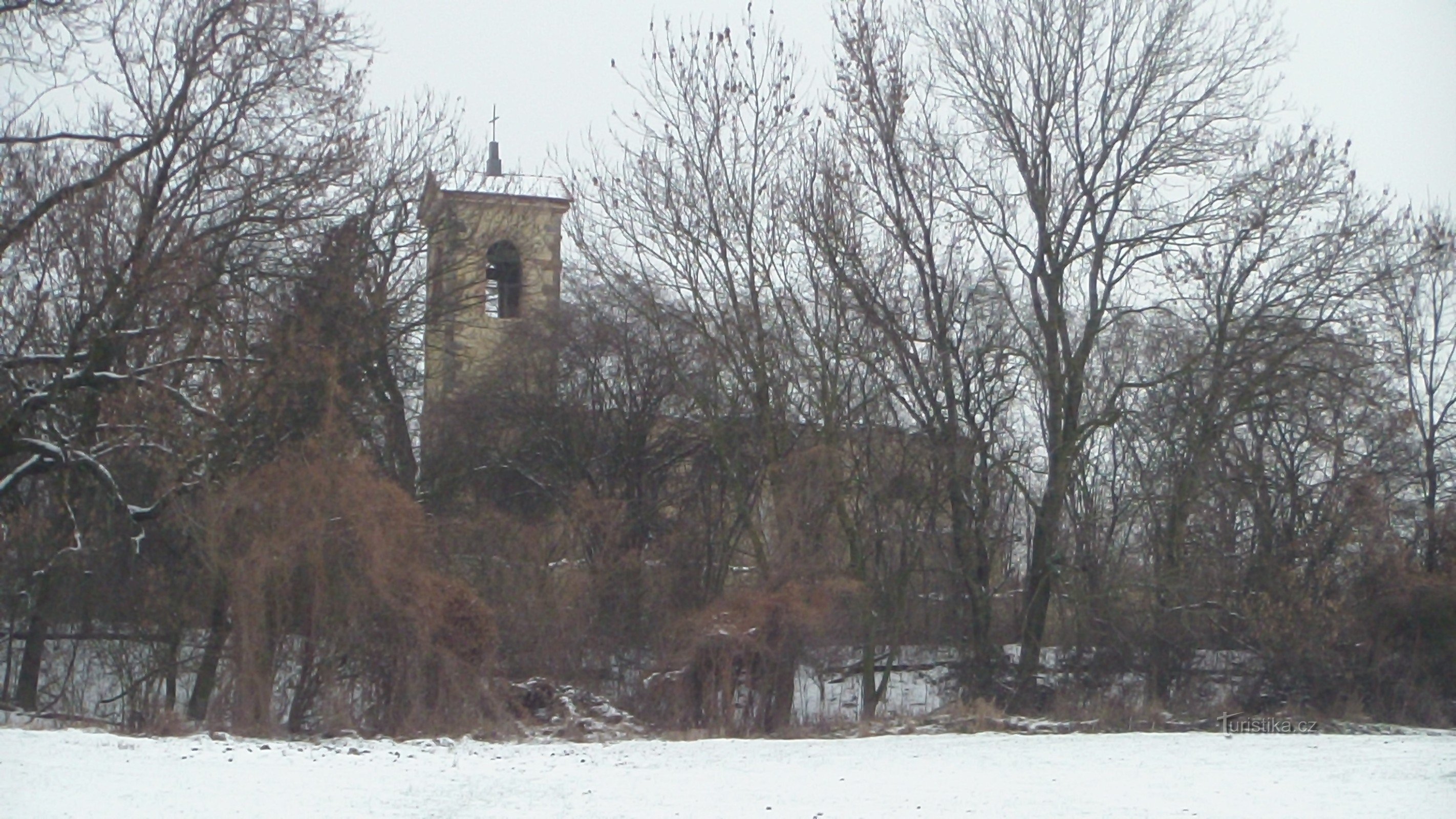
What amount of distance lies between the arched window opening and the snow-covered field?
584 inches

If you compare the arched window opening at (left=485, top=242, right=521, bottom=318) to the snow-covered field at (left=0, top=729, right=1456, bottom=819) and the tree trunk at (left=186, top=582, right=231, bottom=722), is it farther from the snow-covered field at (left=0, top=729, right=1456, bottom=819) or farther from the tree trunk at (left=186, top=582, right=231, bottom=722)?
the snow-covered field at (left=0, top=729, right=1456, bottom=819)

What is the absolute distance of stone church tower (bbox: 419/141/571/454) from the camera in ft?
77.2

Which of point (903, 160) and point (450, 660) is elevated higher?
point (903, 160)

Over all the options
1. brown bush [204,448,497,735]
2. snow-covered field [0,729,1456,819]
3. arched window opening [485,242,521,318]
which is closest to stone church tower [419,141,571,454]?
arched window opening [485,242,521,318]

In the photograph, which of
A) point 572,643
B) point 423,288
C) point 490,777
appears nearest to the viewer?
point 490,777

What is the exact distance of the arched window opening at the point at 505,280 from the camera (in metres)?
27.1

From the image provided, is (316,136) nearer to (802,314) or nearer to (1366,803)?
(802,314)

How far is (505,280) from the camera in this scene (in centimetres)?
2855

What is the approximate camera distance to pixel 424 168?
2300 centimetres

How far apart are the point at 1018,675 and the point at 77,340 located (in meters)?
15.7

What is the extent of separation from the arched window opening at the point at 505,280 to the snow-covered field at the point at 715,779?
1484cm

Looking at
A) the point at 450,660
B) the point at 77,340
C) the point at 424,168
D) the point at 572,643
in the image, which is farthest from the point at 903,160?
the point at 77,340

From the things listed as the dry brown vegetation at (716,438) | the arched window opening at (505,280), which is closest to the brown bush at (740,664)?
the dry brown vegetation at (716,438)

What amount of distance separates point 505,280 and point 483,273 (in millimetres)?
3544
